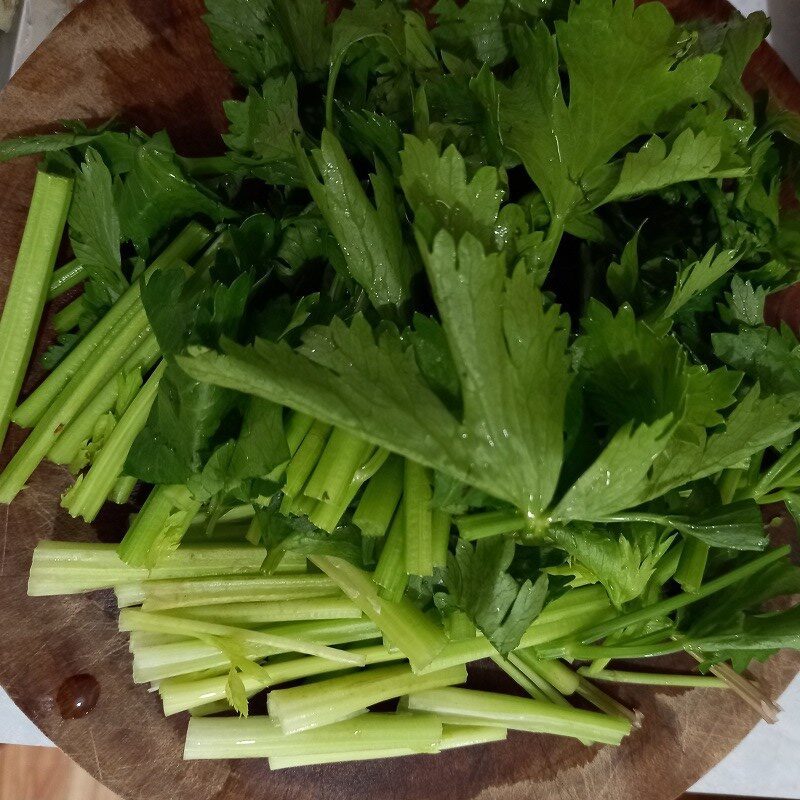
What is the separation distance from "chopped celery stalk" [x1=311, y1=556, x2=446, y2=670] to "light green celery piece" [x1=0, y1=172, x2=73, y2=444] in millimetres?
606

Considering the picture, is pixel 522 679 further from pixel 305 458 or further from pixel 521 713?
pixel 305 458

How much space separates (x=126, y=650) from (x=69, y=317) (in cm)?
58

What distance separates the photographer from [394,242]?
88 cm

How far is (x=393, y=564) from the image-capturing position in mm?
994

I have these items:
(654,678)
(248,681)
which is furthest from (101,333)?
(654,678)

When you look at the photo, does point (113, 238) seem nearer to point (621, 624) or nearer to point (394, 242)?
point (394, 242)

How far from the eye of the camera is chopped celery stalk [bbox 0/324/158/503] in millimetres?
1071

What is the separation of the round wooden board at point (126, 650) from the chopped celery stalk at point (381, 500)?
45 centimetres

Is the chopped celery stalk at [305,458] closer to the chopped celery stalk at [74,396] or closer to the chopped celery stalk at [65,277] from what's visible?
the chopped celery stalk at [74,396]

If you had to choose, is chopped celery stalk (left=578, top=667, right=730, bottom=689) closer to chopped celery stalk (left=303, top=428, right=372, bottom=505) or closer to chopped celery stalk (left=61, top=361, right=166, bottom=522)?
chopped celery stalk (left=303, top=428, right=372, bottom=505)

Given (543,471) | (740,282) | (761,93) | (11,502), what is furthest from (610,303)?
(11,502)

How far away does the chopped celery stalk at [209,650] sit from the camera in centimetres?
110

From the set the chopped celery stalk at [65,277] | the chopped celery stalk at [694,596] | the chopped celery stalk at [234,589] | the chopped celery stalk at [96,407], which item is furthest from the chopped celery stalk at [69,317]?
the chopped celery stalk at [694,596]

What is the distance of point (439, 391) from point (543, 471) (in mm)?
161
